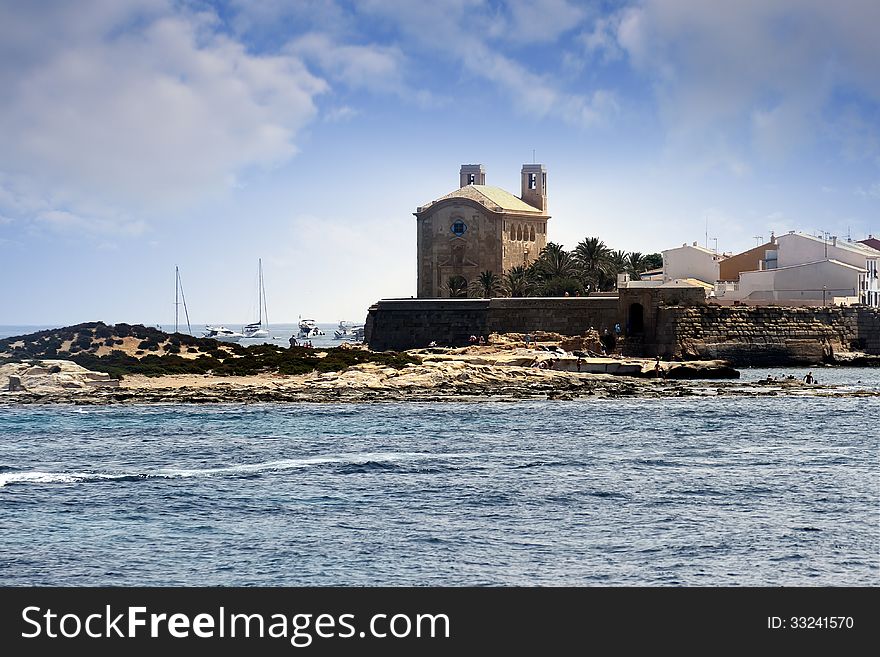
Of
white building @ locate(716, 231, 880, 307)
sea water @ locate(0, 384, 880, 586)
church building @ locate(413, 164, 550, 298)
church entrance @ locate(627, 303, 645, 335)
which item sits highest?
church building @ locate(413, 164, 550, 298)

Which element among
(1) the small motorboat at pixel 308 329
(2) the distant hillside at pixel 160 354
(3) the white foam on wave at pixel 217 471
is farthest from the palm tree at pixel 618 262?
(1) the small motorboat at pixel 308 329

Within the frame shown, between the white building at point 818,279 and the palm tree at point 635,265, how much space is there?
19.6 feet

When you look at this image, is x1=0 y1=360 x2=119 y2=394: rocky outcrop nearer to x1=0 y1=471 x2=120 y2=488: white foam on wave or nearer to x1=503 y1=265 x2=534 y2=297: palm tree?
x1=0 y1=471 x2=120 y2=488: white foam on wave

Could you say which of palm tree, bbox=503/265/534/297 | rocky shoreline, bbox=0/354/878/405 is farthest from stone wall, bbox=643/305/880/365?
palm tree, bbox=503/265/534/297

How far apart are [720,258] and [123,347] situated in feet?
119

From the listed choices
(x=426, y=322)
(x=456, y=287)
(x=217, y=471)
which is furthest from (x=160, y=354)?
(x=217, y=471)

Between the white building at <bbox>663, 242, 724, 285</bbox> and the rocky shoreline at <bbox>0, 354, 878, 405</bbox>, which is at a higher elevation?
the white building at <bbox>663, 242, 724, 285</bbox>

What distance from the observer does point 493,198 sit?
77.9 meters

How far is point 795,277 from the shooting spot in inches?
2559

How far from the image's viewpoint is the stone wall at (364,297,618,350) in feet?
196

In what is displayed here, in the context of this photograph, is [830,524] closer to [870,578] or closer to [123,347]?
[870,578]

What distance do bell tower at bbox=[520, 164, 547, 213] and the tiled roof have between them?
87cm

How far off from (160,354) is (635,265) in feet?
94.6

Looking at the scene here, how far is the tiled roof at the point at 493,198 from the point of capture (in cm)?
7662
